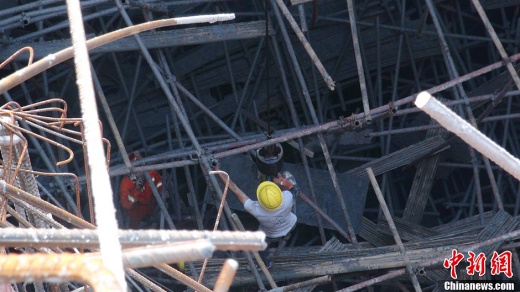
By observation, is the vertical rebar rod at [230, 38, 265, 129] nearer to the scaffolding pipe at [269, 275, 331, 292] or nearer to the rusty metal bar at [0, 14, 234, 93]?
the scaffolding pipe at [269, 275, 331, 292]

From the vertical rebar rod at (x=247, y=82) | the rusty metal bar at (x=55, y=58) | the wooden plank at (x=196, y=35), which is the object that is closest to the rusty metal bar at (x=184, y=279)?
the rusty metal bar at (x=55, y=58)

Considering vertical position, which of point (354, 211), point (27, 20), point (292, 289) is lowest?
point (292, 289)

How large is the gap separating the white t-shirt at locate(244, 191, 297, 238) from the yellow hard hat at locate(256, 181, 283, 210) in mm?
128

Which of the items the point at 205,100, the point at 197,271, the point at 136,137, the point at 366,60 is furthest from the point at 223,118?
the point at 197,271

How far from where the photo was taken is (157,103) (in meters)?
13.2

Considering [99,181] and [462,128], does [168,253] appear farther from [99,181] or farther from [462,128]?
[462,128]

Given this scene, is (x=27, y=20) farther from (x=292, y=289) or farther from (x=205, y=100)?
(x=292, y=289)

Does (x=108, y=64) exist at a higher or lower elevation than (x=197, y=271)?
higher

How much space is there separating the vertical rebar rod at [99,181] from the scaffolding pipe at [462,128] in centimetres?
139

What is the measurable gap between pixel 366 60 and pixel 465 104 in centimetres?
315

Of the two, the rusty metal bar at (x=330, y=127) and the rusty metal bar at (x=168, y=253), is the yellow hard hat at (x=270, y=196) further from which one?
the rusty metal bar at (x=168, y=253)

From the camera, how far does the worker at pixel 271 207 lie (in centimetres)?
969

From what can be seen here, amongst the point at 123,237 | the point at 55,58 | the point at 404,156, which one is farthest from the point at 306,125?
the point at 123,237

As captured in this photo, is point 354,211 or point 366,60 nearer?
point 354,211
